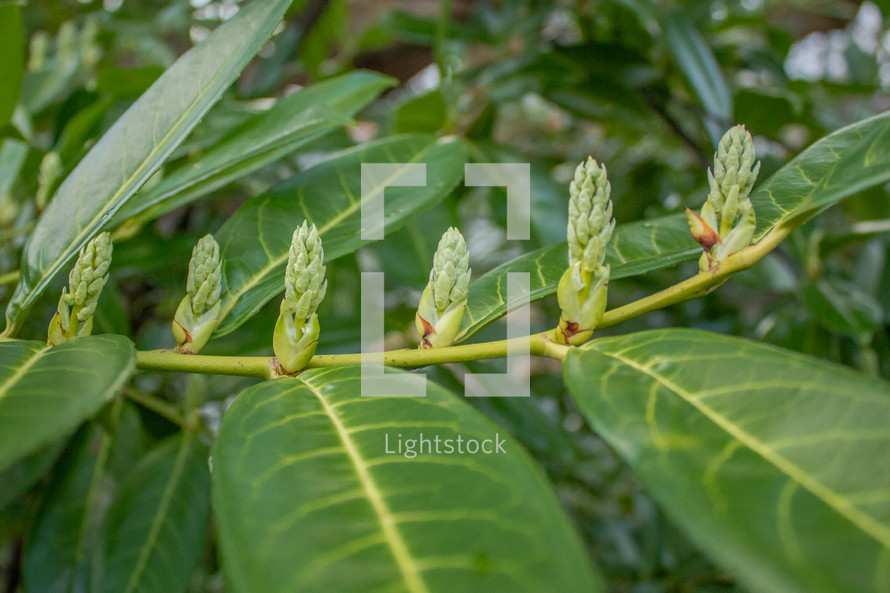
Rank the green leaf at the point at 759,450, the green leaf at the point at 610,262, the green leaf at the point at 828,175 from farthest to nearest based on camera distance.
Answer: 1. the green leaf at the point at 610,262
2. the green leaf at the point at 828,175
3. the green leaf at the point at 759,450

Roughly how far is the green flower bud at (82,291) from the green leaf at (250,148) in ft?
0.23

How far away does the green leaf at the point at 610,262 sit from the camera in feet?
1.53

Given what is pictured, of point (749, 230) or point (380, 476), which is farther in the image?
point (749, 230)

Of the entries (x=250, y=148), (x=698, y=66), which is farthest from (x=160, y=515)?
(x=698, y=66)

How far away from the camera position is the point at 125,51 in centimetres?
173

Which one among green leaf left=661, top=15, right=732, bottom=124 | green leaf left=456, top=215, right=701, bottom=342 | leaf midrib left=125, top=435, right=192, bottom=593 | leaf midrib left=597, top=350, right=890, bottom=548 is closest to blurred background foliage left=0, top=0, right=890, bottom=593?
green leaf left=661, top=15, right=732, bottom=124

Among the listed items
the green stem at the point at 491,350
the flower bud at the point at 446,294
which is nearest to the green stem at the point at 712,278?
the green stem at the point at 491,350

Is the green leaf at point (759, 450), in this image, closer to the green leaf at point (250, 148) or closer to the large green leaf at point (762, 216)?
the large green leaf at point (762, 216)

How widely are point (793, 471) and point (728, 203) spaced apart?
0.71 feet

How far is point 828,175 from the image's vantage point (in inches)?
15.9

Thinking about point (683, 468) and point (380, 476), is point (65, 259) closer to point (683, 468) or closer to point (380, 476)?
point (380, 476)

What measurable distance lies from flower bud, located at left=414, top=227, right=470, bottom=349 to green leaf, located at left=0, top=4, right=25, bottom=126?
632mm

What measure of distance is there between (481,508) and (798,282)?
108 centimetres

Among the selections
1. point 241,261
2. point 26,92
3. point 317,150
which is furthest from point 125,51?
point 241,261
